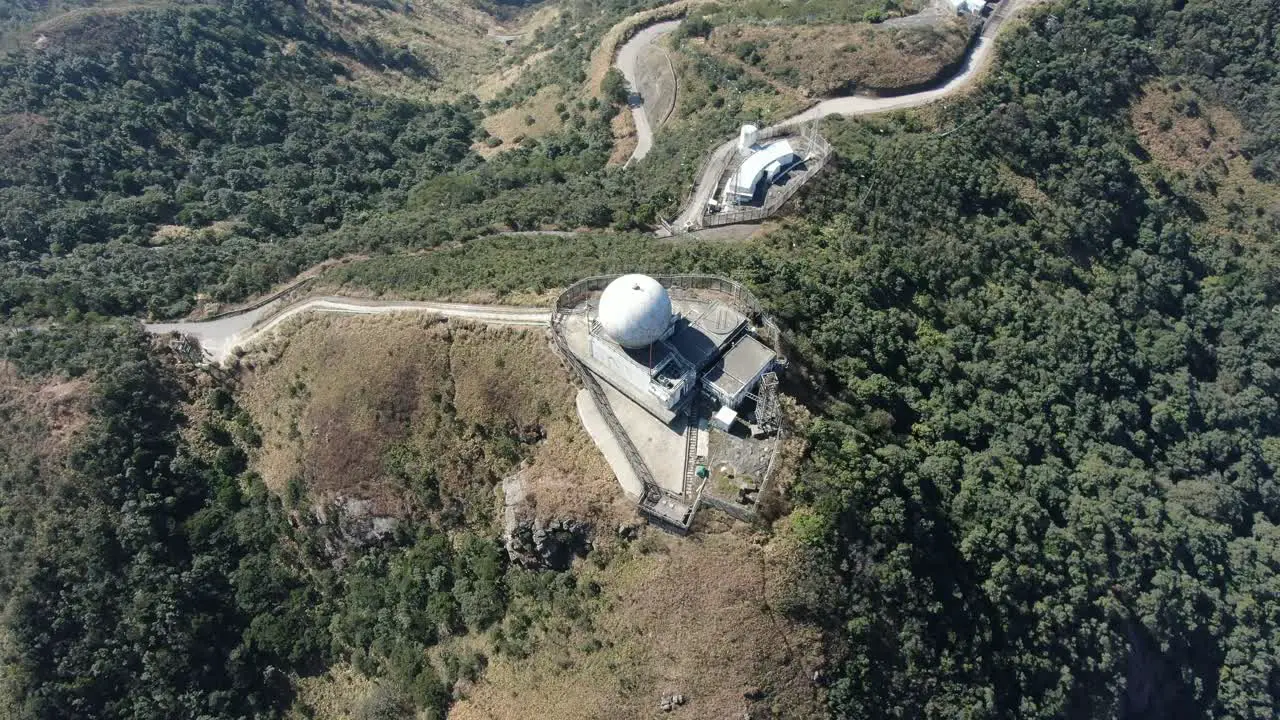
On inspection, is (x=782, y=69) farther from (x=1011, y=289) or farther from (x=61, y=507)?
(x=61, y=507)

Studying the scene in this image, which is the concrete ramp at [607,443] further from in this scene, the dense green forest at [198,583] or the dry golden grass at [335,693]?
the dry golden grass at [335,693]

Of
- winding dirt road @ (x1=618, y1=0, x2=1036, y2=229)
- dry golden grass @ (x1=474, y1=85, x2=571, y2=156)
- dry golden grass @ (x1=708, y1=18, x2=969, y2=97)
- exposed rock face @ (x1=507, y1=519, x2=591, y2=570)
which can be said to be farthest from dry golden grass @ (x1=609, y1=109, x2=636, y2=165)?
exposed rock face @ (x1=507, y1=519, x2=591, y2=570)

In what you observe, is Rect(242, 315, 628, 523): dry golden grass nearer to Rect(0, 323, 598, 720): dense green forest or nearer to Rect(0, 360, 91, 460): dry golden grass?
Rect(0, 323, 598, 720): dense green forest

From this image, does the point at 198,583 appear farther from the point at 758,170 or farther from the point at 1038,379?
the point at 1038,379

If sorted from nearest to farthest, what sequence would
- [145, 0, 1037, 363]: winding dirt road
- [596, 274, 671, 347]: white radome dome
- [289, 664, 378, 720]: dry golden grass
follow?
[596, 274, 671, 347]: white radome dome → [289, 664, 378, 720]: dry golden grass → [145, 0, 1037, 363]: winding dirt road

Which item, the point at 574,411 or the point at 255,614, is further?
the point at 255,614

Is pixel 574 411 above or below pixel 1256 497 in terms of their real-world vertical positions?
above

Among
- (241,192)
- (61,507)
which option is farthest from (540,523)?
(241,192)
